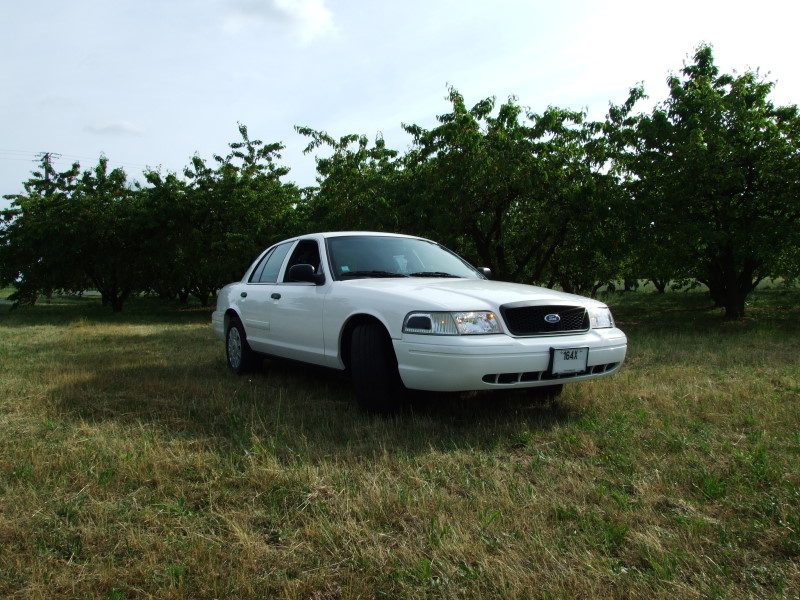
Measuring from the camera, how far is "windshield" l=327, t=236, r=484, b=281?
5.14 metres

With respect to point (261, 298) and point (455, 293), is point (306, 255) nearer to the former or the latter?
point (261, 298)

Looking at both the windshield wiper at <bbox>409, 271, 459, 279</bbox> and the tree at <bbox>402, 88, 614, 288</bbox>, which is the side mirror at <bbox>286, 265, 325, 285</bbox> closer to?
the windshield wiper at <bbox>409, 271, 459, 279</bbox>

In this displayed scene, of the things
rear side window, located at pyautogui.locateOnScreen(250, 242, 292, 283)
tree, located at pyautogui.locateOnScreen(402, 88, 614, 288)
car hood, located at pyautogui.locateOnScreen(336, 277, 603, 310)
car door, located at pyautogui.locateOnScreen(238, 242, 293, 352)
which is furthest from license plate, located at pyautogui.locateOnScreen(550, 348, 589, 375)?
tree, located at pyautogui.locateOnScreen(402, 88, 614, 288)

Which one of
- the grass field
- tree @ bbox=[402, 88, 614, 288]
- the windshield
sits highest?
tree @ bbox=[402, 88, 614, 288]

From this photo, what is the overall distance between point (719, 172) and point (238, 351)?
10888 millimetres

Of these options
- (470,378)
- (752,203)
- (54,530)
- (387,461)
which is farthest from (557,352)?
(752,203)

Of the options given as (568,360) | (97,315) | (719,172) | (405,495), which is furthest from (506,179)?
(97,315)

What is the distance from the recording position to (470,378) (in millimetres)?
3887

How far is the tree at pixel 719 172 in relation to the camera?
12.2 metres

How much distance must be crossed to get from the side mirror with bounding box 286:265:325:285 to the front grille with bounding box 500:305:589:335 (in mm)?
1714

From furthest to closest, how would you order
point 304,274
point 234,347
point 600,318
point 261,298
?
point 234,347 → point 261,298 → point 304,274 → point 600,318

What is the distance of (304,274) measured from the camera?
16.3 ft

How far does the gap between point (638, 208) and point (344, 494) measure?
39.4ft

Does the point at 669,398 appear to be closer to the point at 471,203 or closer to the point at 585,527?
the point at 585,527
